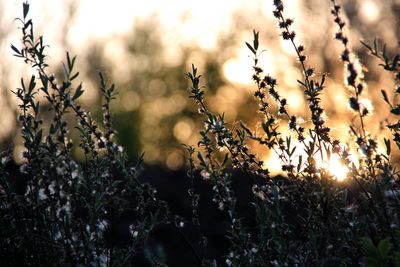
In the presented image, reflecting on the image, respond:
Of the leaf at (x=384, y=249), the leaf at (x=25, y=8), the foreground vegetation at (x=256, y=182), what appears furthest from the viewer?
the leaf at (x=25, y=8)

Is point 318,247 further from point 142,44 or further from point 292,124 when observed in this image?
point 142,44

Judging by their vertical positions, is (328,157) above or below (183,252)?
below

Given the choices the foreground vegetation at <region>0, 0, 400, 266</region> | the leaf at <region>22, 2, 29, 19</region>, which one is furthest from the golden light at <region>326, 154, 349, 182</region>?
the leaf at <region>22, 2, 29, 19</region>

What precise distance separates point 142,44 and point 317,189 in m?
40.9

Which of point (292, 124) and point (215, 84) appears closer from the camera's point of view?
point (292, 124)

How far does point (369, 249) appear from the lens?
2.54 m

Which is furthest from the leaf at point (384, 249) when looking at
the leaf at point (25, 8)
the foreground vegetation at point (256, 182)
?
the leaf at point (25, 8)

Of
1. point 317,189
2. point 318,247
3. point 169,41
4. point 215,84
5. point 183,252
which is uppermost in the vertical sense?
point 169,41

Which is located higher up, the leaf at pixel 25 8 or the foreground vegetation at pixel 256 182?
the leaf at pixel 25 8

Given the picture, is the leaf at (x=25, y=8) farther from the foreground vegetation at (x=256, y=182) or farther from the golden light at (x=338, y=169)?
the golden light at (x=338, y=169)

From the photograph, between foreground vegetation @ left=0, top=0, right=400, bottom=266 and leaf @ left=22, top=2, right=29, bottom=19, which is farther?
leaf @ left=22, top=2, right=29, bottom=19

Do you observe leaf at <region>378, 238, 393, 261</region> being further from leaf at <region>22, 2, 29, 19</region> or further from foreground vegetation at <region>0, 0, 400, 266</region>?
leaf at <region>22, 2, 29, 19</region>

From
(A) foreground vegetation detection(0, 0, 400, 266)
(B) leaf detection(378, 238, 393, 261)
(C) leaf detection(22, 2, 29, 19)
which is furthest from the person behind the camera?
(C) leaf detection(22, 2, 29, 19)

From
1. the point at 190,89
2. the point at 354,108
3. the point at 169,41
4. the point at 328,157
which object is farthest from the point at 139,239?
the point at 169,41
